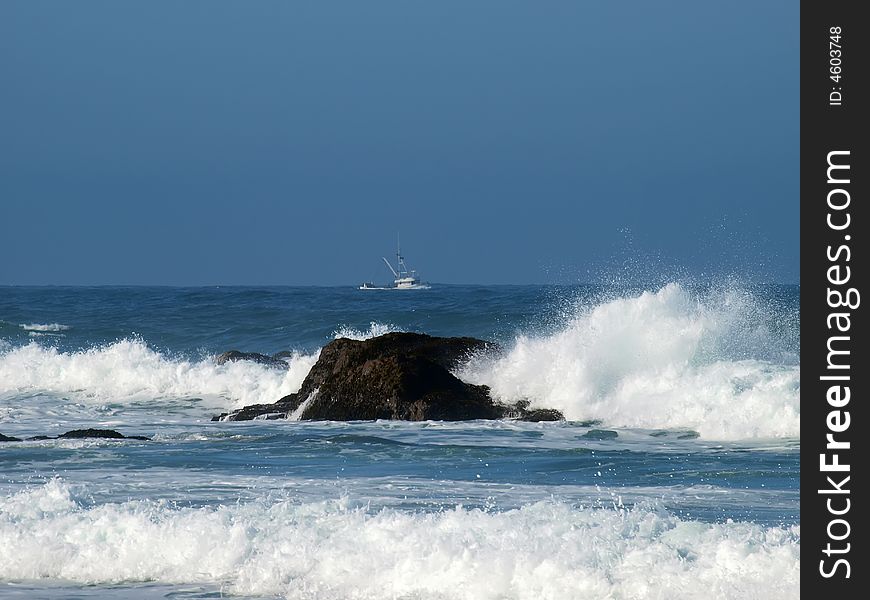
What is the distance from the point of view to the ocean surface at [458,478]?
25.4ft

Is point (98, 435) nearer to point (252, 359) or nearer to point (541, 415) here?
point (541, 415)

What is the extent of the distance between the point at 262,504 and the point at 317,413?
7662 millimetres

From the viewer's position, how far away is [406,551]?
26.4 ft

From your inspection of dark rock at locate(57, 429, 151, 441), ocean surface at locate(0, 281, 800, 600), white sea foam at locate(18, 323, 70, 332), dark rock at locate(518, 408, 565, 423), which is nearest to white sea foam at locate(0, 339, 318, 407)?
ocean surface at locate(0, 281, 800, 600)

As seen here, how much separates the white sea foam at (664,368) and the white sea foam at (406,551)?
23.7ft

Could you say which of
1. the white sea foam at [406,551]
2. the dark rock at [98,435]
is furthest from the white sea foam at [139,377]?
the white sea foam at [406,551]

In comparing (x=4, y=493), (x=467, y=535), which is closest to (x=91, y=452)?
(x=4, y=493)

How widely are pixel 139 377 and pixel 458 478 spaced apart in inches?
568

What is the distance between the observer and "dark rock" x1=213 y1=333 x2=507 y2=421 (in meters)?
16.6

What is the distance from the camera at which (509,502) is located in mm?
10055

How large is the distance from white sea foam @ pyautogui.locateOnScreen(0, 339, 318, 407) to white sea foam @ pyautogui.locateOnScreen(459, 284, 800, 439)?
4.72 m
